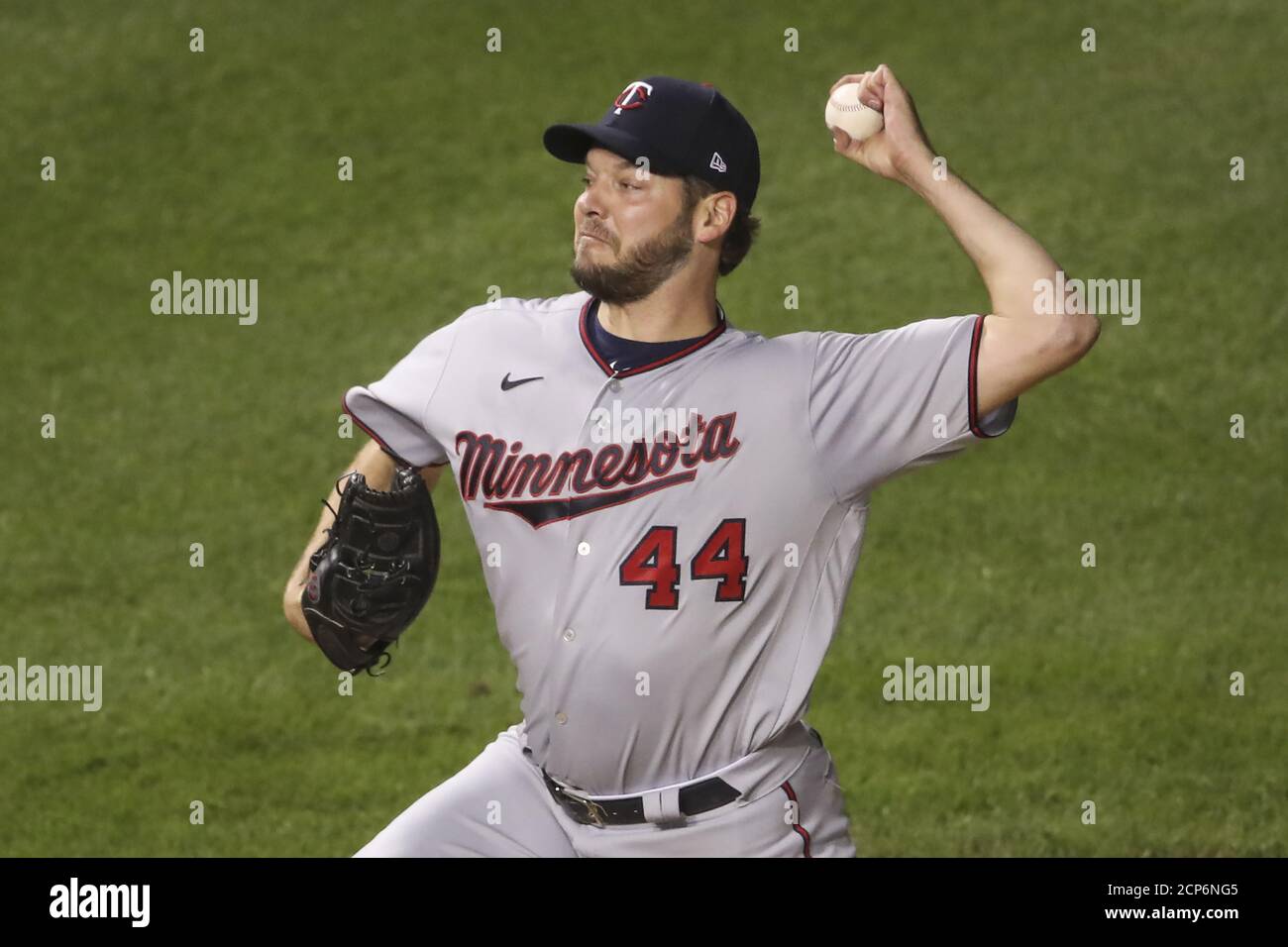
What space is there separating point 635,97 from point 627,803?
1.77m

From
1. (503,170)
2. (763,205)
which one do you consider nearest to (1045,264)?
(763,205)

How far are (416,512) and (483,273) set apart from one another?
8.68m

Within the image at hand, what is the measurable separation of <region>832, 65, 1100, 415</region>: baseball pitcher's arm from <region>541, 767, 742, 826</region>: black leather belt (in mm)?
1126

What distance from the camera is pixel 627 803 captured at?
4.63m

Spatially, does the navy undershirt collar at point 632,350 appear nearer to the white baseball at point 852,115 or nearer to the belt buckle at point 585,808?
the white baseball at point 852,115

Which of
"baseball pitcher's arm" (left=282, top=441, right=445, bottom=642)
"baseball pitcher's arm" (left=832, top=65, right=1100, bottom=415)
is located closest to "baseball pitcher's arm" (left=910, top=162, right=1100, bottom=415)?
"baseball pitcher's arm" (left=832, top=65, right=1100, bottom=415)

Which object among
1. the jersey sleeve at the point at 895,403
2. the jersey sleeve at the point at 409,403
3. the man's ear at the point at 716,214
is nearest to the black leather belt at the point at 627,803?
the jersey sleeve at the point at 895,403

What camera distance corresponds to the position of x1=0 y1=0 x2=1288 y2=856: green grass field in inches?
337

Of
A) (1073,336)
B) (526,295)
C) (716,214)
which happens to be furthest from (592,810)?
(526,295)

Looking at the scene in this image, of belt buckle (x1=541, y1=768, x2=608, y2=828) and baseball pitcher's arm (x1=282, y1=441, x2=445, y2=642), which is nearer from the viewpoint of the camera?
belt buckle (x1=541, y1=768, x2=608, y2=828)

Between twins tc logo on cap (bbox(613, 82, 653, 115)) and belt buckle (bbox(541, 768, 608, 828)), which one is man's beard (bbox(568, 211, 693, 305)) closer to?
twins tc logo on cap (bbox(613, 82, 653, 115))

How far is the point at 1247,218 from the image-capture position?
13750 millimetres

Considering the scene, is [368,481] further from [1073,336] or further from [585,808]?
[1073,336]

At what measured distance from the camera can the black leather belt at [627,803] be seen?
4.57 metres
